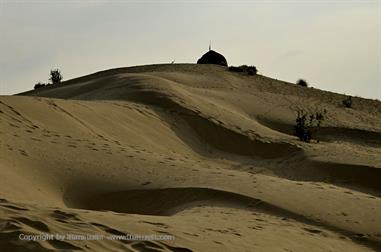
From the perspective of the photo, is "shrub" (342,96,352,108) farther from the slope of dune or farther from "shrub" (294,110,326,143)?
"shrub" (294,110,326,143)

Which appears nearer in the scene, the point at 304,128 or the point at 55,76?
the point at 304,128

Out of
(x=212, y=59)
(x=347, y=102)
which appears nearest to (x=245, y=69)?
(x=212, y=59)

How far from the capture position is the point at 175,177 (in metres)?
9.23

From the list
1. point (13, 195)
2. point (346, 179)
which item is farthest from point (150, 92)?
point (13, 195)

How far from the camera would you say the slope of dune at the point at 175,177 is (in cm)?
549

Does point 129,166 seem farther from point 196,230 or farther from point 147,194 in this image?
point 196,230

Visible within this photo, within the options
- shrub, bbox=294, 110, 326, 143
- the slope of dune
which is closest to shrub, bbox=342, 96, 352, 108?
the slope of dune

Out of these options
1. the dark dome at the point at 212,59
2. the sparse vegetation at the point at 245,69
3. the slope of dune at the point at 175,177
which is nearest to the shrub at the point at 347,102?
the sparse vegetation at the point at 245,69

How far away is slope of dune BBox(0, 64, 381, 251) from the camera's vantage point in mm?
5488

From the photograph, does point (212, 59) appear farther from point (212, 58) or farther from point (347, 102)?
point (347, 102)

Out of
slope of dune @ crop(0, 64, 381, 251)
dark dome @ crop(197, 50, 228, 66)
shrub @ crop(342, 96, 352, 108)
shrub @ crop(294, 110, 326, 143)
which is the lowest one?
slope of dune @ crop(0, 64, 381, 251)

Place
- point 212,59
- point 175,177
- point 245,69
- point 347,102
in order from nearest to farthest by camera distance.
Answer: point 175,177 < point 347,102 < point 245,69 < point 212,59

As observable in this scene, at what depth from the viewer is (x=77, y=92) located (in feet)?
70.6

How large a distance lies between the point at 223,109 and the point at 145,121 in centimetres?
393
